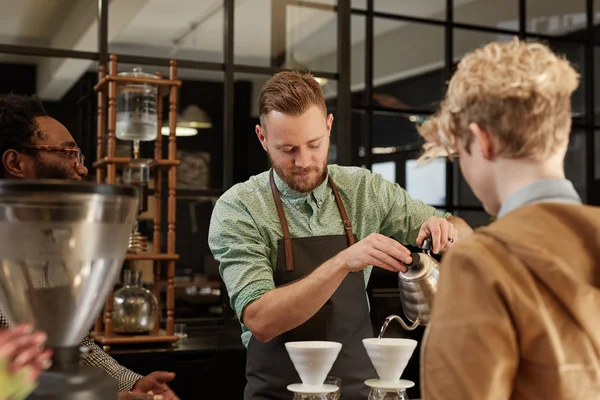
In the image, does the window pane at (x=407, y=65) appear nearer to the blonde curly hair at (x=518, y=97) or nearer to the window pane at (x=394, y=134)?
the window pane at (x=394, y=134)

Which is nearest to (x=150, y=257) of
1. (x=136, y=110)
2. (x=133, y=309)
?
(x=133, y=309)

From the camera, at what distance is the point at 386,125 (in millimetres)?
4707

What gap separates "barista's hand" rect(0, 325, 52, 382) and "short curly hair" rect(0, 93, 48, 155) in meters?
1.21

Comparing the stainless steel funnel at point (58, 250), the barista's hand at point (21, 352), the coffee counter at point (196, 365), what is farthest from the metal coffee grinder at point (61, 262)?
the coffee counter at point (196, 365)

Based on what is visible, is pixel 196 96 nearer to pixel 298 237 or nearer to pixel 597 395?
pixel 298 237

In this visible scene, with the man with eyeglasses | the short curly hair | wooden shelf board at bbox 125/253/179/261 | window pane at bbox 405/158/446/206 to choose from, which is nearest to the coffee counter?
wooden shelf board at bbox 125/253/179/261

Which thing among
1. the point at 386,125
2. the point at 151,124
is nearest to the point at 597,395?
the point at 151,124

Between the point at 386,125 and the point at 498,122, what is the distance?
3.44m

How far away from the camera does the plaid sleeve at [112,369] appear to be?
2160 mm

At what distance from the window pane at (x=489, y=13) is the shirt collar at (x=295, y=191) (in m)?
2.82

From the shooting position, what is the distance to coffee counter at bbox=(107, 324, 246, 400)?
3389mm

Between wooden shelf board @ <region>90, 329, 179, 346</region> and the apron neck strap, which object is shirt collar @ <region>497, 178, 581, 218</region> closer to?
the apron neck strap

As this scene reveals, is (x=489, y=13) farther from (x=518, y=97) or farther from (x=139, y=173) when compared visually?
(x=518, y=97)

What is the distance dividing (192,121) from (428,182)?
1.52 metres
